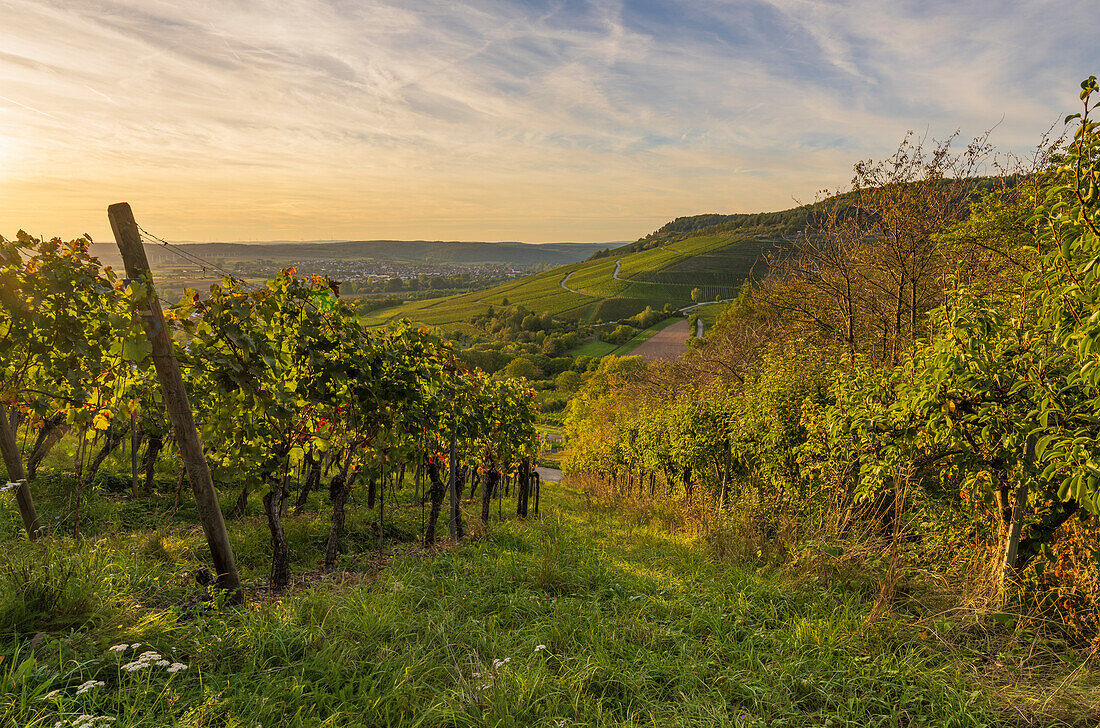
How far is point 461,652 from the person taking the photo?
148 inches

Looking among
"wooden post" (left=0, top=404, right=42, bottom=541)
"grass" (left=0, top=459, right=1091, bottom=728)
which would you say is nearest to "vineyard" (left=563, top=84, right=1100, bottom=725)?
"grass" (left=0, top=459, right=1091, bottom=728)

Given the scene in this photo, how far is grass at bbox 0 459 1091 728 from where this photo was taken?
2799mm

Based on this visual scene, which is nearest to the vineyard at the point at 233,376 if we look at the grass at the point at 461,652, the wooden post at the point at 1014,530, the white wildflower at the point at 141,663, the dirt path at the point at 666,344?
the grass at the point at 461,652

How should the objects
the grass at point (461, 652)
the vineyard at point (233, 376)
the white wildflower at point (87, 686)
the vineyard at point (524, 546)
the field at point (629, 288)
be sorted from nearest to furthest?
the white wildflower at point (87, 686)
the grass at point (461, 652)
the vineyard at point (524, 546)
the vineyard at point (233, 376)
the field at point (629, 288)

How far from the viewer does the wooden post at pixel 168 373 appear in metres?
3.85

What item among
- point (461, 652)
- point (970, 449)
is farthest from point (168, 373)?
point (970, 449)

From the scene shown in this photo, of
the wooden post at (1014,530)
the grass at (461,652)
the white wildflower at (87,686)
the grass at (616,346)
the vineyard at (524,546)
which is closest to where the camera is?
the white wildflower at (87,686)

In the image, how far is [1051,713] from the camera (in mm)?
3221

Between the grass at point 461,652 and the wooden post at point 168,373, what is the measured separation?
0.71 metres

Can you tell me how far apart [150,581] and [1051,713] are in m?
7.01

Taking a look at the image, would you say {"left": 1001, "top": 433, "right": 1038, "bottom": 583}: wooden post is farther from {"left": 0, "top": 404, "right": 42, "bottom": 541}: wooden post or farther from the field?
the field

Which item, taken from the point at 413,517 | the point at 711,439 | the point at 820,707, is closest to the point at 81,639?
the point at 820,707

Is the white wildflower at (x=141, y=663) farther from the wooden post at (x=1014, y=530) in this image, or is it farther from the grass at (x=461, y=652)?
the wooden post at (x=1014, y=530)

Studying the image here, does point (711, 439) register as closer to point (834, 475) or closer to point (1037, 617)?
point (834, 475)
